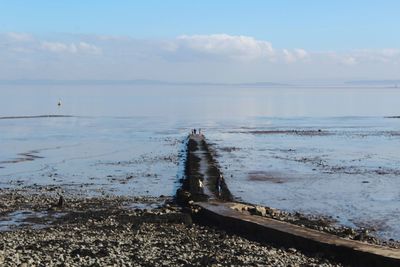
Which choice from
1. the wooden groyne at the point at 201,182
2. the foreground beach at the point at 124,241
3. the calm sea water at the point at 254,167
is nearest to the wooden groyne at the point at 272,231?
the wooden groyne at the point at 201,182

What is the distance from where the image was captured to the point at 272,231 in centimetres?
1714

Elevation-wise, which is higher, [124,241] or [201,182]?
[201,182]

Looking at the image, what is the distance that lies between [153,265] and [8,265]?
3287mm

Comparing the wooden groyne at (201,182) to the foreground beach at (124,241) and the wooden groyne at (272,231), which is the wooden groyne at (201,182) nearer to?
the wooden groyne at (272,231)

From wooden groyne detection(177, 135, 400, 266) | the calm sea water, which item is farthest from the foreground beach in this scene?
the calm sea water

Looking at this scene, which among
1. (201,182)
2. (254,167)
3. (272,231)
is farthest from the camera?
(254,167)

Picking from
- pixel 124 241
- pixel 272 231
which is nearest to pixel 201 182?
pixel 272 231

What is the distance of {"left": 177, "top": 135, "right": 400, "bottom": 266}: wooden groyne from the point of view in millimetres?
14227

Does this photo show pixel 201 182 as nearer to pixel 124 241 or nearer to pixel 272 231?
pixel 272 231

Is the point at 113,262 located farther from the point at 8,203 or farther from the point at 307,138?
the point at 307,138

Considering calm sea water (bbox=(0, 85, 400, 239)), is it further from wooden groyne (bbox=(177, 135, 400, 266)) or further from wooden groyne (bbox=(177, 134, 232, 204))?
wooden groyne (bbox=(177, 135, 400, 266))

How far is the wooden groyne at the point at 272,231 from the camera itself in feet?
46.7

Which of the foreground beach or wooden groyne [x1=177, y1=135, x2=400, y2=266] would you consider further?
wooden groyne [x1=177, y1=135, x2=400, y2=266]

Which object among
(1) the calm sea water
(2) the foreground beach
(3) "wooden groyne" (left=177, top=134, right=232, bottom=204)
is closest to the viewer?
(2) the foreground beach
